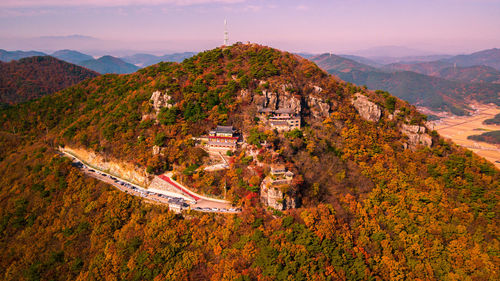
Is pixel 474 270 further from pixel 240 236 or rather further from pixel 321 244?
pixel 240 236

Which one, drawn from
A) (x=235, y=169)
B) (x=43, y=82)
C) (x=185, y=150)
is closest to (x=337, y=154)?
(x=235, y=169)

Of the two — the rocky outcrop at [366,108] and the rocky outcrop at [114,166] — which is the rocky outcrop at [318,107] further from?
the rocky outcrop at [114,166]

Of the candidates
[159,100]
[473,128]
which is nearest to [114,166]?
[159,100]

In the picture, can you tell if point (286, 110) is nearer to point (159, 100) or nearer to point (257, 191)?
point (257, 191)

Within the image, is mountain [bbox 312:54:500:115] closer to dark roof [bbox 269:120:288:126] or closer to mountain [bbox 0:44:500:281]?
mountain [bbox 0:44:500:281]

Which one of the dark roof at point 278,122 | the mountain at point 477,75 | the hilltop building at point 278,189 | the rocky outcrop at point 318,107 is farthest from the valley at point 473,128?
the mountain at point 477,75

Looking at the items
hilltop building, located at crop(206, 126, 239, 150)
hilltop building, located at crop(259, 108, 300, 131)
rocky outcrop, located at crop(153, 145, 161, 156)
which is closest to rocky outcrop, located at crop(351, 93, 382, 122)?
hilltop building, located at crop(259, 108, 300, 131)
